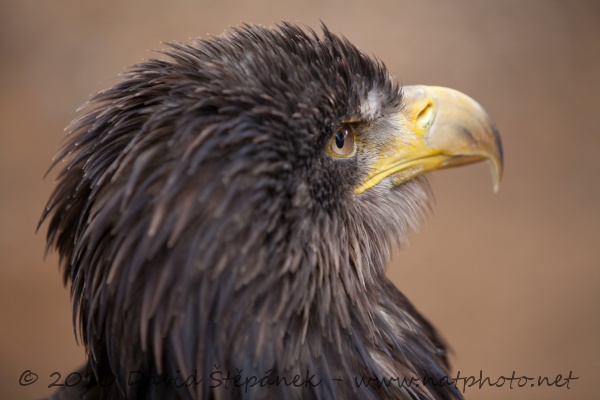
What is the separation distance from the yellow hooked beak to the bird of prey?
7cm

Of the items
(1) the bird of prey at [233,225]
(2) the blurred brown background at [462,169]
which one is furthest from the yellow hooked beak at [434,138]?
(2) the blurred brown background at [462,169]

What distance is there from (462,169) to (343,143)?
3.92m

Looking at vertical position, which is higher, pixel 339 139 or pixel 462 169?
pixel 339 139

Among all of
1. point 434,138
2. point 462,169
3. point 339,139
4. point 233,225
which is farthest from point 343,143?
point 462,169

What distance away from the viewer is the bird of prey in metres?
1.57

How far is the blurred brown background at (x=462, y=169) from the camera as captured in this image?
15.8ft

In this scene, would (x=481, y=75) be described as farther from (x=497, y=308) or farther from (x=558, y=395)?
(x=558, y=395)

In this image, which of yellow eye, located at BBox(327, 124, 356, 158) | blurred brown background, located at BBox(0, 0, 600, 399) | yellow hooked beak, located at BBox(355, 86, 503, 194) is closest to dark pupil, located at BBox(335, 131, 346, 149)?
yellow eye, located at BBox(327, 124, 356, 158)

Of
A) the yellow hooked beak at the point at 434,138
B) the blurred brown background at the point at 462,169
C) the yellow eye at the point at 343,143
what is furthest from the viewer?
the blurred brown background at the point at 462,169

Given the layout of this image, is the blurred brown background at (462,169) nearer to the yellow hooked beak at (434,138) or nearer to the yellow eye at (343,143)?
the yellow hooked beak at (434,138)

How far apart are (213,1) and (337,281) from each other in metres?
4.15

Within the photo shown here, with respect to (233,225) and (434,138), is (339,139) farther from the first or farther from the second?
(233,225)

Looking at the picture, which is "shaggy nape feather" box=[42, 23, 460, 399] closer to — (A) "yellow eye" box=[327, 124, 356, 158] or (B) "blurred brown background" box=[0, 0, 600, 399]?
(A) "yellow eye" box=[327, 124, 356, 158]

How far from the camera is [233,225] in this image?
157 centimetres
